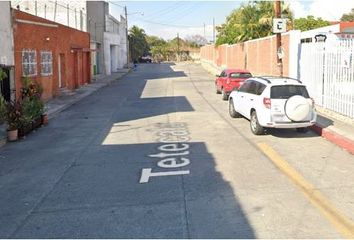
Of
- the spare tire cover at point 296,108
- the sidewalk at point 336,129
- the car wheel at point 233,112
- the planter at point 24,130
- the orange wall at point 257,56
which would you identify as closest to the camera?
the sidewalk at point 336,129

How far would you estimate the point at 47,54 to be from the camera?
25.7 meters

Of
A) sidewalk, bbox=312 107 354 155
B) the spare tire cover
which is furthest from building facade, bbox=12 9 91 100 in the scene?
sidewalk, bbox=312 107 354 155

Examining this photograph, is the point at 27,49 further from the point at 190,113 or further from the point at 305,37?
the point at 305,37

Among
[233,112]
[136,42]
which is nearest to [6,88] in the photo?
[233,112]

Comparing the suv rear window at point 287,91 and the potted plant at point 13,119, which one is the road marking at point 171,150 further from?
the potted plant at point 13,119

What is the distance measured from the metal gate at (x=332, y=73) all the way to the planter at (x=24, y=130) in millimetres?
10201

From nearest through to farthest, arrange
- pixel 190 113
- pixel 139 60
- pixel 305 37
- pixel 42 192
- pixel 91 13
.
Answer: pixel 42 192 < pixel 190 113 < pixel 305 37 < pixel 91 13 < pixel 139 60

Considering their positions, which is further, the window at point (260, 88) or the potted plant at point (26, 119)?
the potted plant at point (26, 119)

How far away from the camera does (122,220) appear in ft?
21.9

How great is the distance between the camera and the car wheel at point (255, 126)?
Result: 44.5 ft

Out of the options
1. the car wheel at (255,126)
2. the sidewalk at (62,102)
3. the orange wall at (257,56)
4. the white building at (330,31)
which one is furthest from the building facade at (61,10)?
the car wheel at (255,126)

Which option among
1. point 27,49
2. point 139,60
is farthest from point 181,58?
point 27,49

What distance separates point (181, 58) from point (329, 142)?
100 m

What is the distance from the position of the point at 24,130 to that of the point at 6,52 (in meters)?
5.29
